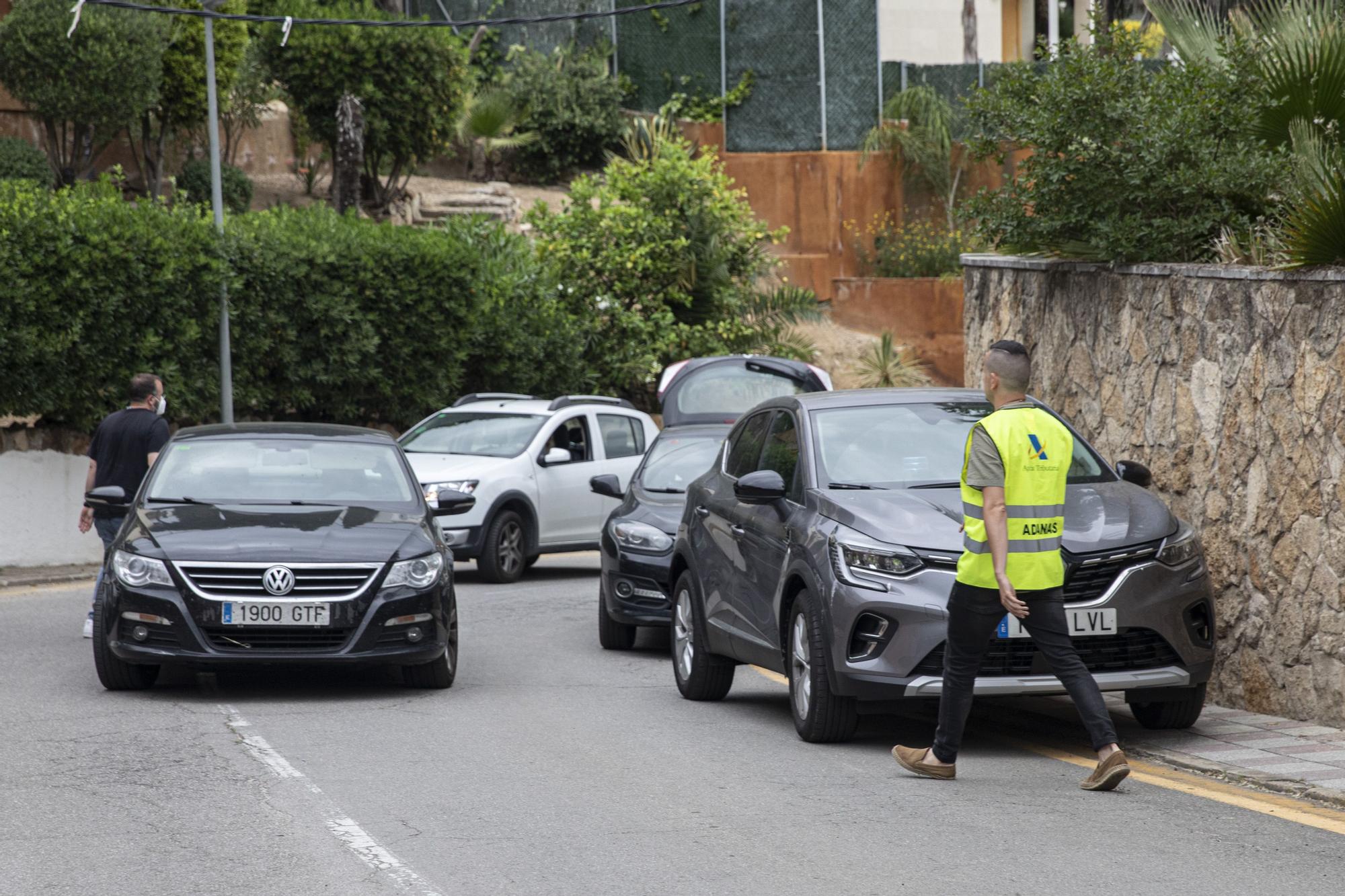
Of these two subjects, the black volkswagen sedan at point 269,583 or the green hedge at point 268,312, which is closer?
the black volkswagen sedan at point 269,583

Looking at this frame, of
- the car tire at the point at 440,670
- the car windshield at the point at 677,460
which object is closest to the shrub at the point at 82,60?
the car windshield at the point at 677,460

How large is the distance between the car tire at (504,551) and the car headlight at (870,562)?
960 centimetres

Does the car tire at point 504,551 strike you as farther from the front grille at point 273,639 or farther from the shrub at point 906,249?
the shrub at point 906,249

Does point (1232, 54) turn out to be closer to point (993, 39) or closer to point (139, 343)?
point (139, 343)

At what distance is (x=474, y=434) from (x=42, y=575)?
4.60 meters

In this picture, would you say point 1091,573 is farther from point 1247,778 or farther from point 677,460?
point 677,460

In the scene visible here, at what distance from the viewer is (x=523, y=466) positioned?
18344 mm

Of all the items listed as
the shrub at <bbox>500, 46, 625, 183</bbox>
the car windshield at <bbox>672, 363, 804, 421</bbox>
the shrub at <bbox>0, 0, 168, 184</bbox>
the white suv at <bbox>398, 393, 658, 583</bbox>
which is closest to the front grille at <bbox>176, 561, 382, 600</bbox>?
the white suv at <bbox>398, 393, 658, 583</bbox>

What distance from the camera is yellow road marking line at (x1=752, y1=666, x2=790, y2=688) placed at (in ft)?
38.6

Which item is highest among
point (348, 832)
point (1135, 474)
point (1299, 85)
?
point (1299, 85)

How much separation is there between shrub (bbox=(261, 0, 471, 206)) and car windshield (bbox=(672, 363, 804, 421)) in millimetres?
13307

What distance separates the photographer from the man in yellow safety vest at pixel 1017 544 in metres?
7.51

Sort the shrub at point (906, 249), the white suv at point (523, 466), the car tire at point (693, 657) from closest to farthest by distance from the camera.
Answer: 1. the car tire at point (693, 657)
2. the white suv at point (523, 466)
3. the shrub at point (906, 249)

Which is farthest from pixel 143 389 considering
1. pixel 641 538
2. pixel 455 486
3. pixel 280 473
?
pixel 455 486
